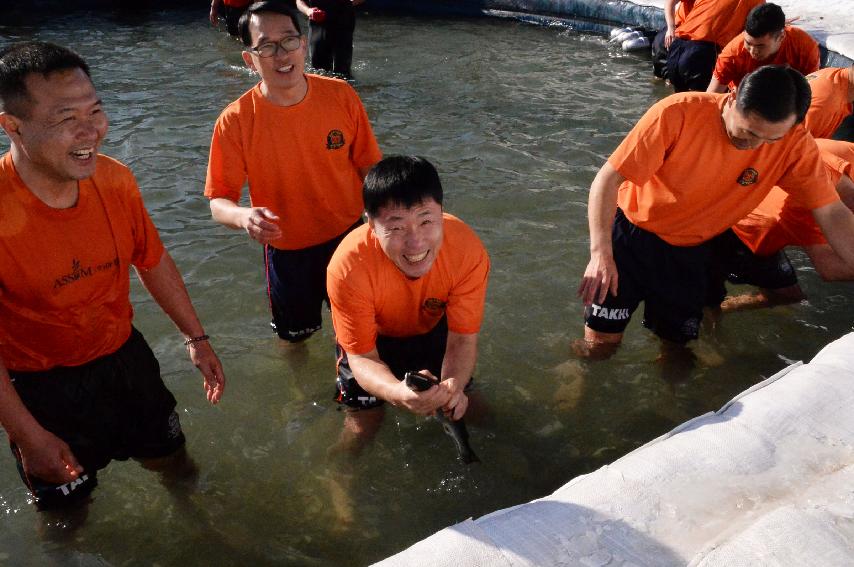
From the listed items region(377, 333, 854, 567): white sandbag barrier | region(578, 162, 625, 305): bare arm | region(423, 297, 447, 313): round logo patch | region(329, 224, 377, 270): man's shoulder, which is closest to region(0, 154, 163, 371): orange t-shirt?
region(329, 224, 377, 270): man's shoulder

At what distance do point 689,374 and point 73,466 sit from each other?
3.11 metres

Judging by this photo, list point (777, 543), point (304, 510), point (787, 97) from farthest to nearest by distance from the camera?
point (304, 510)
point (787, 97)
point (777, 543)

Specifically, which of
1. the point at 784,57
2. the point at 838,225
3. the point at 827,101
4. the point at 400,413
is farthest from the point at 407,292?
the point at 784,57

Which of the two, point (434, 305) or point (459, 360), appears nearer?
point (459, 360)

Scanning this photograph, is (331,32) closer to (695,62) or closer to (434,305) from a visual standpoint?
(695,62)

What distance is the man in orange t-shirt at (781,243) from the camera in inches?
156

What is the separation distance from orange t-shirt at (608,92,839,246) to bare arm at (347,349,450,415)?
140 cm

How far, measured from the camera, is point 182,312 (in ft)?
9.85

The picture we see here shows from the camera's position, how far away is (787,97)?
10.0 feet

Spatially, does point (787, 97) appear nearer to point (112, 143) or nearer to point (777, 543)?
point (777, 543)

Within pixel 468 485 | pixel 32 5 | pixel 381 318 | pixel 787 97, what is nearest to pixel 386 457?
pixel 468 485

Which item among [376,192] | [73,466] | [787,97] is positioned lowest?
[73,466]

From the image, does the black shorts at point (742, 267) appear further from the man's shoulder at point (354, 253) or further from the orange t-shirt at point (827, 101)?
the man's shoulder at point (354, 253)

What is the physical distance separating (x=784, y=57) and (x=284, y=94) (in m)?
4.67
